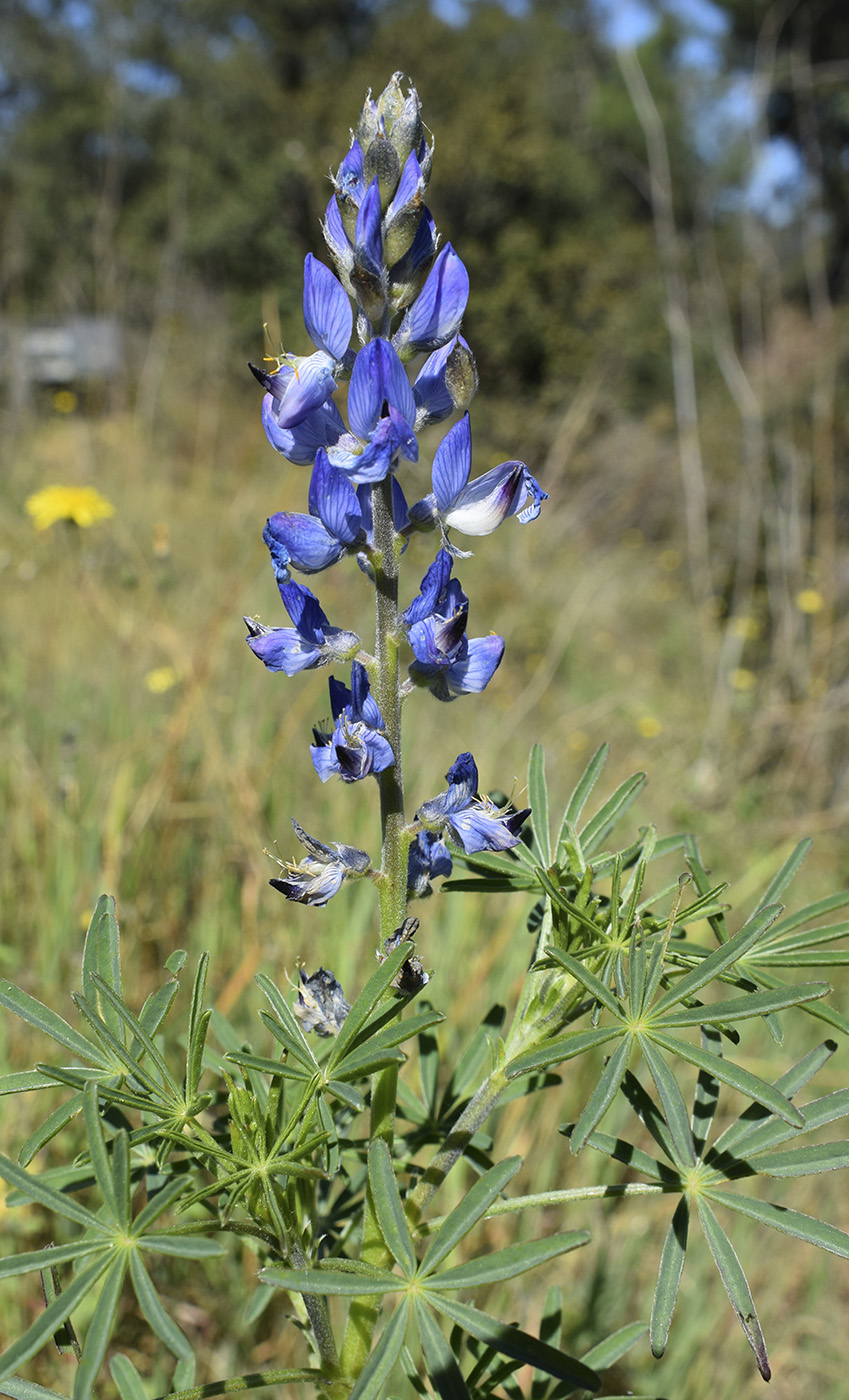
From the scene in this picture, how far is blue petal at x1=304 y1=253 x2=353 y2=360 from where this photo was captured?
0.87 metres

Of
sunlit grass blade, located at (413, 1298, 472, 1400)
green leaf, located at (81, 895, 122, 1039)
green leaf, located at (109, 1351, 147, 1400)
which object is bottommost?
green leaf, located at (109, 1351, 147, 1400)

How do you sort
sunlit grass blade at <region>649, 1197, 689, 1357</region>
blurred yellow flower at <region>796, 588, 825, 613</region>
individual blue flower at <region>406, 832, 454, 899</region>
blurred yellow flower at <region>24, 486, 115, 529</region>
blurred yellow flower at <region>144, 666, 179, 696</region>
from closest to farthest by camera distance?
sunlit grass blade at <region>649, 1197, 689, 1357</region> → individual blue flower at <region>406, 832, 454, 899</region> → blurred yellow flower at <region>144, 666, 179, 696</region> → blurred yellow flower at <region>24, 486, 115, 529</region> → blurred yellow flower at <region>796, 588, 825, 613</region>

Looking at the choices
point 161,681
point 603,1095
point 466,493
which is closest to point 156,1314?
point 603,1095

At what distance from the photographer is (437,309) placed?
90cm

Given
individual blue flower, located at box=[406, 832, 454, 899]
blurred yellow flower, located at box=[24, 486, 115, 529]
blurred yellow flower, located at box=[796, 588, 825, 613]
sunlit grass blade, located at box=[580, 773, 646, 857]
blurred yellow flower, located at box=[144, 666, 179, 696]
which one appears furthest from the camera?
blurred yellow flower, located at box=[796, 588, 825, 613]

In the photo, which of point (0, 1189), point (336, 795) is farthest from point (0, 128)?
point (0, 1189)

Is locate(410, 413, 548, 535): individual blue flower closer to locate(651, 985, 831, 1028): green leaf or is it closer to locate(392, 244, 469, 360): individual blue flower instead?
locate(392, 244, 469, 360): individual blue flower

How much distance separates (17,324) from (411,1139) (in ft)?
21.8

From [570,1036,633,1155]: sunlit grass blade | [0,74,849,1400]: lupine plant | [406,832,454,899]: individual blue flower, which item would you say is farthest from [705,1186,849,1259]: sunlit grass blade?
[406,832,454,899]: individual blue flower

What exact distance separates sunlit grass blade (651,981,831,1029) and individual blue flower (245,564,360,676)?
18.6 inches

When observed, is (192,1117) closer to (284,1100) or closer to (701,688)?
(284,1100)

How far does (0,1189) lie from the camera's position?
157 centimetres

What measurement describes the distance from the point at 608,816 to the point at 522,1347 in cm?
58

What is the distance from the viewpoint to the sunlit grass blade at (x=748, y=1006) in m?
0.81
